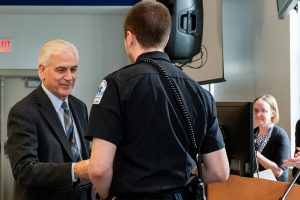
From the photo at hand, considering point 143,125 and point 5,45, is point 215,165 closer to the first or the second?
point 143,125

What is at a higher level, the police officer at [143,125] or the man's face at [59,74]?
the man's face at [59,74]

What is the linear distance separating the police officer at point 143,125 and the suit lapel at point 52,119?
437 mm

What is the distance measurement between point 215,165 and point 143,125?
0.34 meters

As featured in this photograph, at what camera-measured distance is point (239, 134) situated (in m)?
2.20

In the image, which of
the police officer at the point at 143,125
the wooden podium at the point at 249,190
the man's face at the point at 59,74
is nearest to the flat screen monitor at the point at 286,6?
the wooden podium at the point at 249,190

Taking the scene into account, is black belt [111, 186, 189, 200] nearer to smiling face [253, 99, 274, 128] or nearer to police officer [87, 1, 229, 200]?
police officer [87, 1, 229, 200]

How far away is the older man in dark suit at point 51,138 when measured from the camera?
70.2 inches

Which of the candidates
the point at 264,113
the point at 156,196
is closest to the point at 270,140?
the point at 264,113

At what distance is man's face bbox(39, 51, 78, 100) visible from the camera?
1987 mm

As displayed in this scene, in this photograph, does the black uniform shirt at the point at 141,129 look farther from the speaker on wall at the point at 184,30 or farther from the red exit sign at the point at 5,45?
the red exit sign at the point at 5,45

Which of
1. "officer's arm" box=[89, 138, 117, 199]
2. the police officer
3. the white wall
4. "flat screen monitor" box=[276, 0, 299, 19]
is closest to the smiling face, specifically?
"flat screen monitor" box=[276, 0, 299, 19]

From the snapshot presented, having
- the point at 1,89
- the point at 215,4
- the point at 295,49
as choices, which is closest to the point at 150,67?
the point at 215,4

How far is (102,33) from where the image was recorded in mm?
7438

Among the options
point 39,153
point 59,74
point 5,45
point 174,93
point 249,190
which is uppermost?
point 5,45
